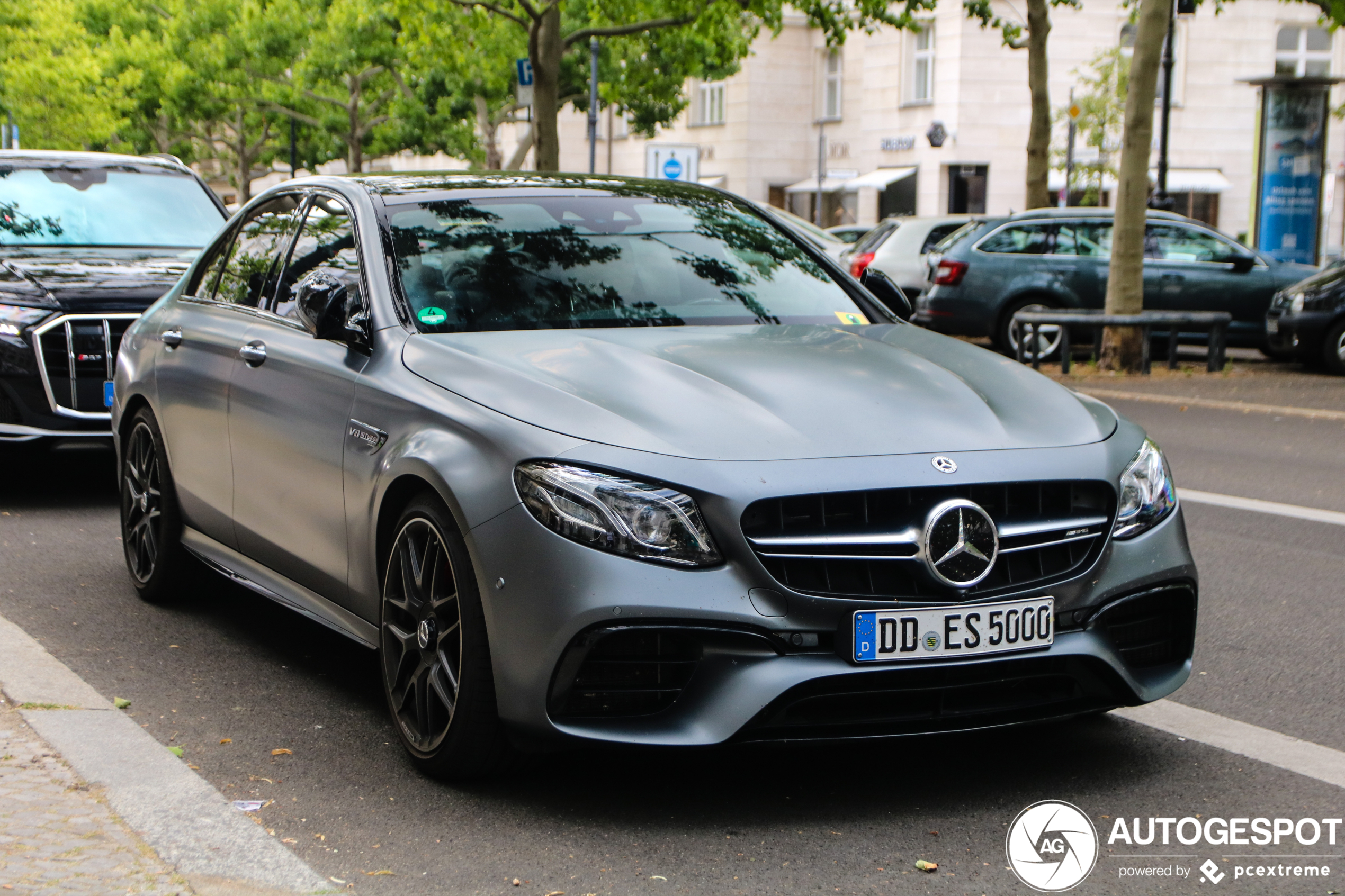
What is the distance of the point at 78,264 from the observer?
29.7 feet

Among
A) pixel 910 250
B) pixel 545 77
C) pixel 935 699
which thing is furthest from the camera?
pixel 545 77

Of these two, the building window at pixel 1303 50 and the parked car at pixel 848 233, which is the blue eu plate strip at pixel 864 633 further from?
the building window at pixel 1303 50

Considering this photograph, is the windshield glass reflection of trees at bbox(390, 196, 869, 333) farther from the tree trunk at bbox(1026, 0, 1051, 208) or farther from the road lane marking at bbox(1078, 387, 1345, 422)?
the tree trunk at bbox(1026, 0, 1051, 208)

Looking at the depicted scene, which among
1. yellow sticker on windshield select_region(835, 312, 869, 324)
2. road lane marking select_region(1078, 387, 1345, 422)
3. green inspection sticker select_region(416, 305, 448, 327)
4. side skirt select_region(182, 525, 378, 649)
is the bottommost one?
road lane marking select_region(1078, 387, 1345, 422)

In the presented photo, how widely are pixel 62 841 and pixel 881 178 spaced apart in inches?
1839

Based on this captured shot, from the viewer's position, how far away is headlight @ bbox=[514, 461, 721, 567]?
3.68 meters

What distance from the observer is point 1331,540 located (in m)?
7.80

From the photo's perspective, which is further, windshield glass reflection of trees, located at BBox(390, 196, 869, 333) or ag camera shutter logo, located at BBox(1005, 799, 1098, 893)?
windshield glass reflection of trees, located at BBox(390, 196, 869, 333)

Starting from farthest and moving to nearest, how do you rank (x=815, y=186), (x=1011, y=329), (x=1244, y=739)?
(x=815, y=186) < (x=1011, y=329) < (x=1244, y=739)

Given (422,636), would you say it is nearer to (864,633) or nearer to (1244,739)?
(864,633)

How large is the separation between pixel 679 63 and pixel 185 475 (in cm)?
2441

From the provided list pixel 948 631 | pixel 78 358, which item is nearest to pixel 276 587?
pixel 948 631

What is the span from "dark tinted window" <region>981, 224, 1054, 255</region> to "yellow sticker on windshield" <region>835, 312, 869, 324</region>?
13516 millimetres

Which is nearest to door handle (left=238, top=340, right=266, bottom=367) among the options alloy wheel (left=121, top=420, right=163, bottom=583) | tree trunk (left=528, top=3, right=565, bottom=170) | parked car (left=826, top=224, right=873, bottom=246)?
alloy wheel (left=121, top=420, right=163, bottom=583)
